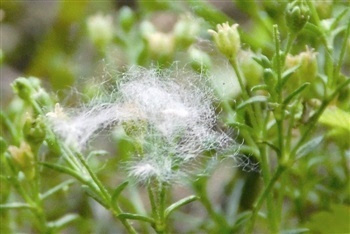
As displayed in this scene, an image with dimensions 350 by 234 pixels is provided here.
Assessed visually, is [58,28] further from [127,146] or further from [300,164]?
[300,164]

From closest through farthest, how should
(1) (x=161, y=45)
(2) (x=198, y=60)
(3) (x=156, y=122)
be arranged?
1. (3) (x=156, y=122)
2. (2) (x=198, y=60)
3. (1) (x=161, y=45)

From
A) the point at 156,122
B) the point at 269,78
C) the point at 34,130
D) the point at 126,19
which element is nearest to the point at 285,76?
the point at 269,78

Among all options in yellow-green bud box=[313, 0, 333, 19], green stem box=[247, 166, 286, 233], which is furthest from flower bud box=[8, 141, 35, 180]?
yellow-green bud box=[313, 0, 333, 19]

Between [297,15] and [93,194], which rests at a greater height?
[297,15]

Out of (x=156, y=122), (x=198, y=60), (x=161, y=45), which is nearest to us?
(x=156, y=122)

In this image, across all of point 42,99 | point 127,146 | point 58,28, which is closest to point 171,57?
point 127,146

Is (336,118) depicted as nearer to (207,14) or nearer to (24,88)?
(207,14)
